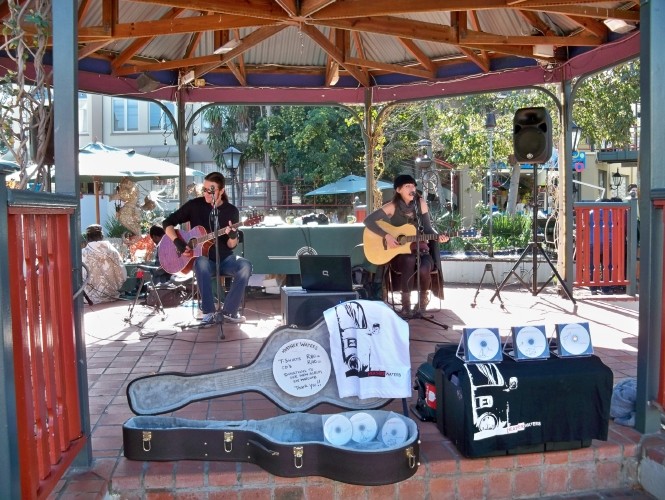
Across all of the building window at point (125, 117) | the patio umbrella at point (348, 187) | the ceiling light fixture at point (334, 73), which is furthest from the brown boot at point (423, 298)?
the building window at point (125, 117)

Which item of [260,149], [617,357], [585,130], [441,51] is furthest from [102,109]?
[617,357]

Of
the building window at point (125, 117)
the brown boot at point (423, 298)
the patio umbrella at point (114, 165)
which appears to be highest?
the building window at point (125, 117)

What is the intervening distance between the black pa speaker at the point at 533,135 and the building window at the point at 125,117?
22874mm

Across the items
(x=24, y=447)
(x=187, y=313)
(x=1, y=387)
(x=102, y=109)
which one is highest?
(x=102, y=109)

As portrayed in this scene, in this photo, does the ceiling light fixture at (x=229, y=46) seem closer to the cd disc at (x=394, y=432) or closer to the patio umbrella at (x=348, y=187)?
the cd disc at (x=394, y=432)

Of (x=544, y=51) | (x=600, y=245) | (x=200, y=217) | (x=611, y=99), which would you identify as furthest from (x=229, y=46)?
(x=611, y=99)

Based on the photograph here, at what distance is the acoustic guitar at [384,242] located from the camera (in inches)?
258

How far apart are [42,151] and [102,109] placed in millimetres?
26062

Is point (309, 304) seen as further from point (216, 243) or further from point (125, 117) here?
point (125, 117)

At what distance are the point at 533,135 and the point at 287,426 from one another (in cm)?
523

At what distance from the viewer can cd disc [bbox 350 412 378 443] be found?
3.03 meters

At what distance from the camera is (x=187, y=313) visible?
7219 mm

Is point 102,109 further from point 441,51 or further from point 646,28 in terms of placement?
point 646,28

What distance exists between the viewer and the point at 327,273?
17.7 ft
